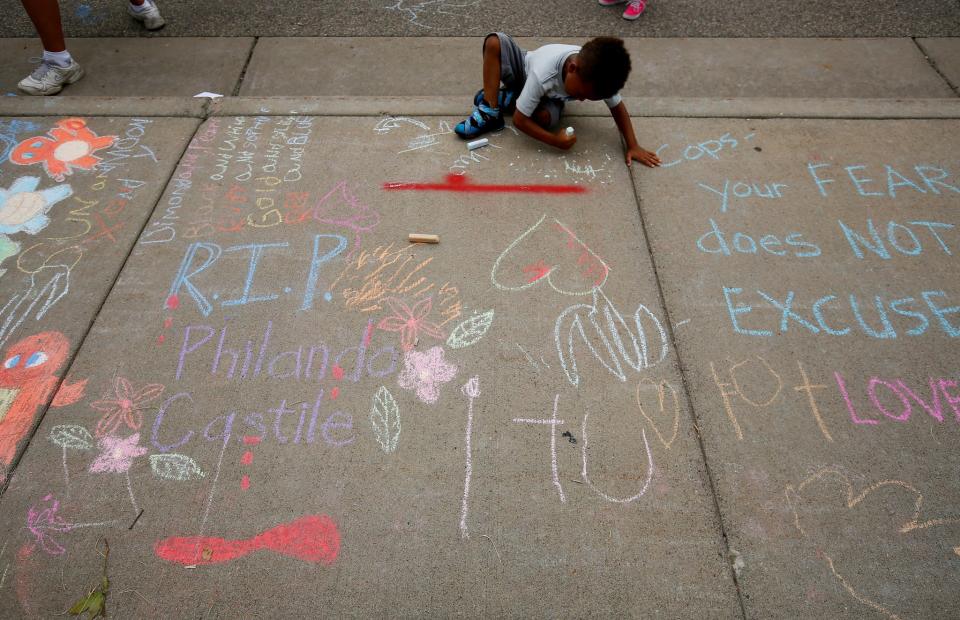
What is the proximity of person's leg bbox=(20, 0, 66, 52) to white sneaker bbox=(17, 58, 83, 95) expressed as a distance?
116mm

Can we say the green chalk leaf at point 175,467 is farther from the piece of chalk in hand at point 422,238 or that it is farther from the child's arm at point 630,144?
the child's arm at point 630,144

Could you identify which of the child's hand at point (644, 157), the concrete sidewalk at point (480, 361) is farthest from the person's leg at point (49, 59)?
the child's hand at point (644, 157)

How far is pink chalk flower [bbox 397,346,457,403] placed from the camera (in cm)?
232

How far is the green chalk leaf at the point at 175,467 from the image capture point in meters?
2.11

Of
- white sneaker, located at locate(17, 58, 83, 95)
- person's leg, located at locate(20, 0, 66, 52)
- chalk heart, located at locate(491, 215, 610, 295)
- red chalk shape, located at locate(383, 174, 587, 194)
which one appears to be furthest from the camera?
white sneaker, located at locate(17, 58, 83, 95)

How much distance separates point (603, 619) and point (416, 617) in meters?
0.59

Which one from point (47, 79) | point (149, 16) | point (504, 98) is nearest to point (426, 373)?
point (504, 98)

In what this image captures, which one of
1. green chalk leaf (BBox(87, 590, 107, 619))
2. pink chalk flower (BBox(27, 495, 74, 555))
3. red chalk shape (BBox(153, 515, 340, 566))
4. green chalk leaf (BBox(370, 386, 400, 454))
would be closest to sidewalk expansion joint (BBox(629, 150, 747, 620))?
green chalk leaf (BBox(370, 386, 400, 454))

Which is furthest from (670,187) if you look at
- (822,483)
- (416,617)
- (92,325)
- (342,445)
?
(92,325)

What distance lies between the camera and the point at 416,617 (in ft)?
5.94

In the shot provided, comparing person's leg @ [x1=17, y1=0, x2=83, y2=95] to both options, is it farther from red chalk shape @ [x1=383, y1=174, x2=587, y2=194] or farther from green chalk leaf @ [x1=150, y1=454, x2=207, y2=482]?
green chalk leaf @ [x1=150, y1=454, x2=207, y2=482]

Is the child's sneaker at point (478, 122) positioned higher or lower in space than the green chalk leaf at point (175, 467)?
higher

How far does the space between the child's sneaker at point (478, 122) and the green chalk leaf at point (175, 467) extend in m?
2.25

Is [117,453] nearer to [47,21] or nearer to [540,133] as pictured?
[540,133]
